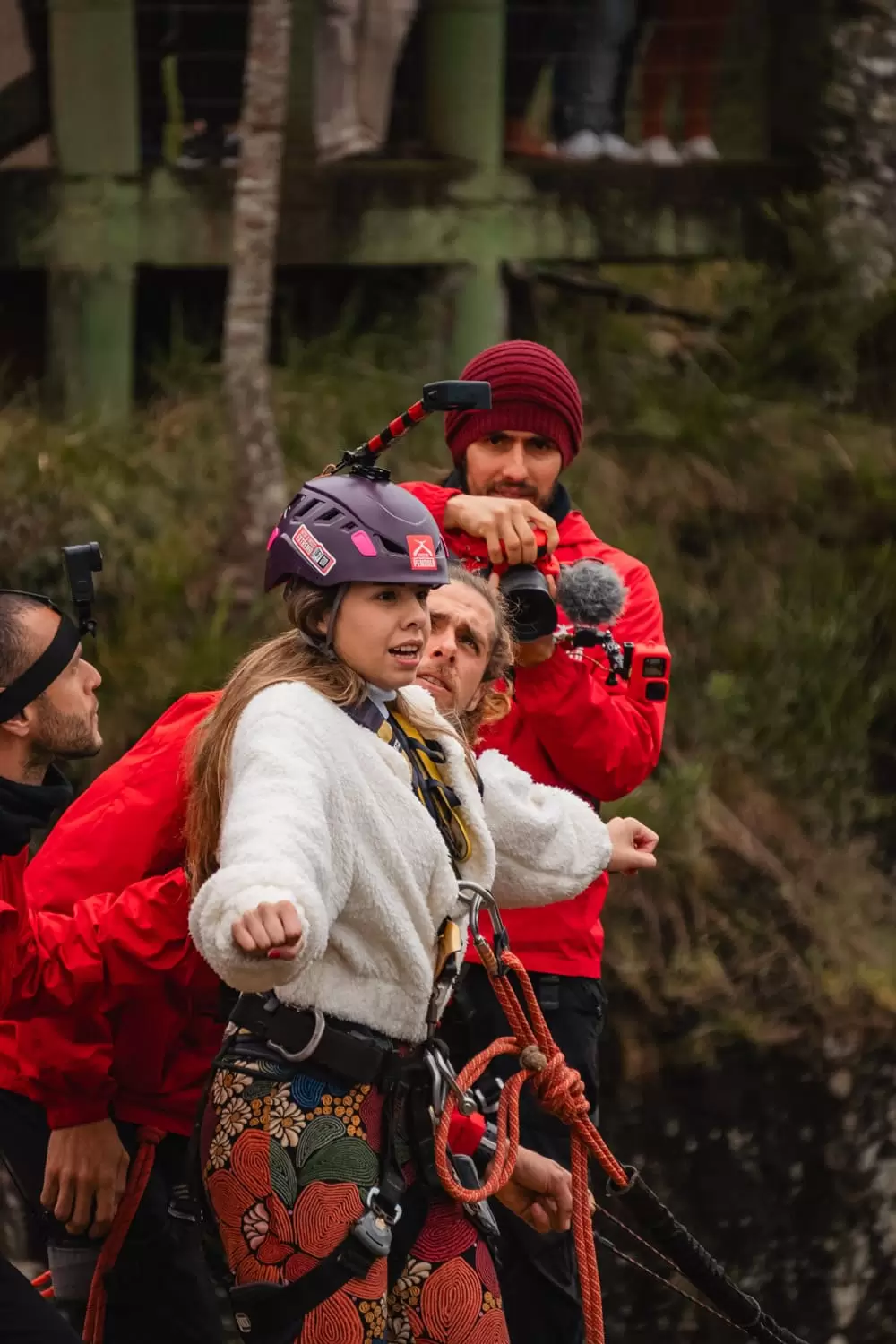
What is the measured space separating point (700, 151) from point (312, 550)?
5.88 metres

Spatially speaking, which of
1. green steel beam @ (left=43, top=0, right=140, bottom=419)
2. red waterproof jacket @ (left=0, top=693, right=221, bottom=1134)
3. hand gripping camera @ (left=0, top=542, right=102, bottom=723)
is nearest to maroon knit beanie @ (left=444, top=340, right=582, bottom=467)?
red waterproof jacket @ (left=0, top=693, right=221, bottom=1134)

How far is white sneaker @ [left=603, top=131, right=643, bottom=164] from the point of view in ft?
28.4

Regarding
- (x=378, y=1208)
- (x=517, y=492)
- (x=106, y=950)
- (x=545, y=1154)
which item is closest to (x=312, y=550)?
(x=106, y=950)

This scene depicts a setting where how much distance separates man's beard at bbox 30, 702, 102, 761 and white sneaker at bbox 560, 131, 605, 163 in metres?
5.70

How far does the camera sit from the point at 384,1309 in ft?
10.8

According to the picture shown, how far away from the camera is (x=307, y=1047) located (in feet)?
10.7

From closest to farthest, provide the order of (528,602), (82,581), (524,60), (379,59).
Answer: (82,581)
(528,602)
(379,59)
(524,60)

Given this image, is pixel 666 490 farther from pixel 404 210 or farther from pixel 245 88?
pixel 245 88

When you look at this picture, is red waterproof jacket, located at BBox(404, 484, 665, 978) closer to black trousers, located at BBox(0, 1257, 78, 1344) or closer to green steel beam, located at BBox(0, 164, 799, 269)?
black trousers, located at BBox(0, 1257, 78, 1344)

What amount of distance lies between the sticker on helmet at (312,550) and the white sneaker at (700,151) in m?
5.81

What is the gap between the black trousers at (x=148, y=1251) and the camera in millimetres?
3900

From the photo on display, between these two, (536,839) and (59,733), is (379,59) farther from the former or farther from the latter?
(59,733)

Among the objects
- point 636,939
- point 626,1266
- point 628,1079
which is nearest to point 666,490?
point 636,939

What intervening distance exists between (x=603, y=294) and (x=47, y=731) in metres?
6.00
